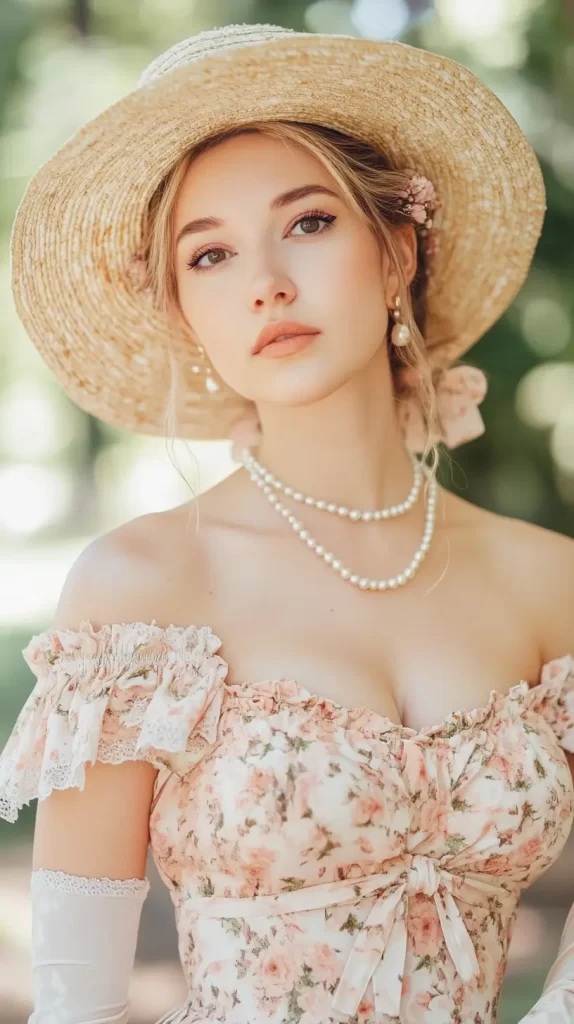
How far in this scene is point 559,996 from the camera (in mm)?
1729

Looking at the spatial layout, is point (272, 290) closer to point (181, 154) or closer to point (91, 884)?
point (181, 154)

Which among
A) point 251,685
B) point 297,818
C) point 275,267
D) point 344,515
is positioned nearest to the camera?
point 297,818

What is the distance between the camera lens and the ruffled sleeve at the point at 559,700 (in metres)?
2.02

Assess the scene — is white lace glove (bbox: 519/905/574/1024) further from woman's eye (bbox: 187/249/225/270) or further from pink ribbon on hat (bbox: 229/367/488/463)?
woman's eye (bbox: 187/249/225/270)

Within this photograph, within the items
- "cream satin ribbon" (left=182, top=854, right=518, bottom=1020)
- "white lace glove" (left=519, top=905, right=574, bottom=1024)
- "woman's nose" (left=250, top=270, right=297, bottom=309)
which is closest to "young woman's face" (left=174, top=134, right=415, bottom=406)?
"woman's nose" (left=250, top=270, right=297, bottom=309)

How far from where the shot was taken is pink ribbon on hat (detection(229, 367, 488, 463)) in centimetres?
233

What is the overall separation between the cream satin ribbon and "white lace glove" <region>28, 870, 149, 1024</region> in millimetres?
140

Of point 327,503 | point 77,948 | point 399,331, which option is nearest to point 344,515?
point 327,503

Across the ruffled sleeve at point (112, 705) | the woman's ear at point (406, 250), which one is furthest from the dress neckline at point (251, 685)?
the woman's ear at point (406, 250)

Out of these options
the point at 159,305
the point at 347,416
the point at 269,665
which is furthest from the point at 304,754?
the point at 159,305

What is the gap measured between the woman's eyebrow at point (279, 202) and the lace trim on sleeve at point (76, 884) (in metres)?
1.03

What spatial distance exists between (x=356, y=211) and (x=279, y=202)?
0.15 meters

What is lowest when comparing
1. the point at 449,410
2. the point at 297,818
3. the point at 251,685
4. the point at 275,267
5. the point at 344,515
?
the point at 297,818

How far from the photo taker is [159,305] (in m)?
2.18
